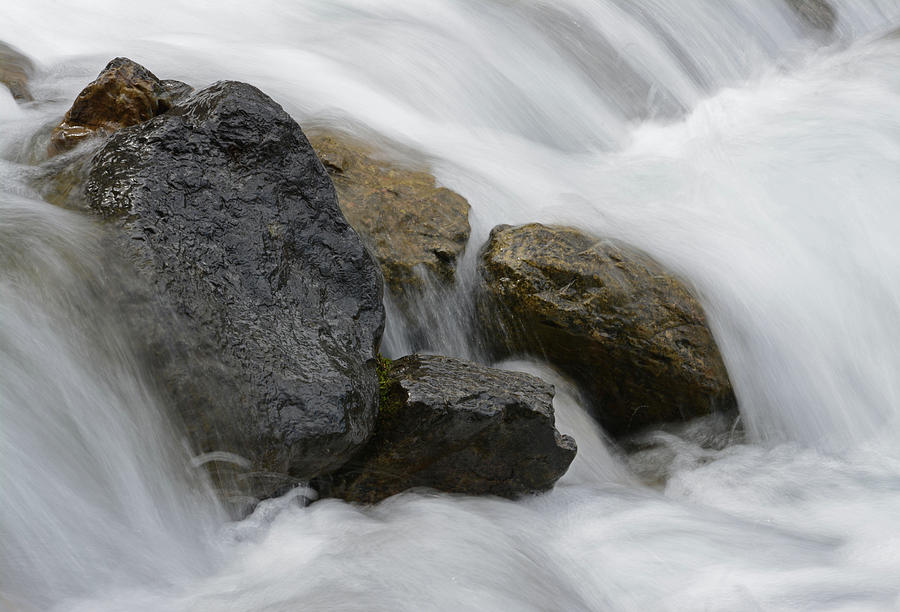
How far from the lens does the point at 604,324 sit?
5.06 m

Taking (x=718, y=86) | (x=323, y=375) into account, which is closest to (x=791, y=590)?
(x=323, y=375)

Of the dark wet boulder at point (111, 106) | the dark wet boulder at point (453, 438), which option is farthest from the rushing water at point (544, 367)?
the dark wet boulder at point (111, 106)

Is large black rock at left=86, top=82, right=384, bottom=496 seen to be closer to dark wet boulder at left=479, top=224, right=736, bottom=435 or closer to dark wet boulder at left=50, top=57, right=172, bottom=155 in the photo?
dark wet boulder at left=50, top=57, right=172, bottom=155

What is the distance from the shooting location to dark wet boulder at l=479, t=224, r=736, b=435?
16.6 ft

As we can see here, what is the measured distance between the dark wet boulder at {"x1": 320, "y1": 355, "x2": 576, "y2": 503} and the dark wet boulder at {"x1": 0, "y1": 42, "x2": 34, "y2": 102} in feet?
10.6

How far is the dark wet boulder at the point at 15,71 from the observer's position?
584 centimetres

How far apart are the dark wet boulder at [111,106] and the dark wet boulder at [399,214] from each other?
1.00m

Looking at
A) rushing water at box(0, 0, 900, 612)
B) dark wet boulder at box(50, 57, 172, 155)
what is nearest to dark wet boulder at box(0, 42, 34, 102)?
rushing water at box(0, 0, 900, 612)

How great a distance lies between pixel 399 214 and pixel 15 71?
2888mm

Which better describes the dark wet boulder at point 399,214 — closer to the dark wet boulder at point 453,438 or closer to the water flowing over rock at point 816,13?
the dark wet boulder at point 453,438

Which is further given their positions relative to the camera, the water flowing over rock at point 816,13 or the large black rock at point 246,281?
the water flowing over rock at point 816,13

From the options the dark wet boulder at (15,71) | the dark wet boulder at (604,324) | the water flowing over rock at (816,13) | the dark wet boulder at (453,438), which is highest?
the water flowing over rock at (816,13)

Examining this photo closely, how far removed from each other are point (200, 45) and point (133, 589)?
4.80 metres

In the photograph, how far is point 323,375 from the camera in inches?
152
